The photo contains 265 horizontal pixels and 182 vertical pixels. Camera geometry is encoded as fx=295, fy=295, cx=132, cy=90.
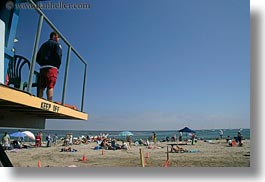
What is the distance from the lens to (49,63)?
310cm

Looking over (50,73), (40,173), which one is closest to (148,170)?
(40,173)

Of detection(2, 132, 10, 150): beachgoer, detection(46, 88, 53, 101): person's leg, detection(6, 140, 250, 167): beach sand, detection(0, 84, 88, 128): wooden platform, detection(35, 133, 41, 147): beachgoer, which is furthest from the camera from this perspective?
detection(35, 133, 41, 147): beachgoer

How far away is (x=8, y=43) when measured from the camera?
338 centimetres

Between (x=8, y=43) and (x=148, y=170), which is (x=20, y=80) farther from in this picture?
(x=148, y=170)

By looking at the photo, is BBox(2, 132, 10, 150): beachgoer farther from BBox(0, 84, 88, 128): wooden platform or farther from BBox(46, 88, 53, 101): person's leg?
BBox(46, 88, 53, 101): person's leg

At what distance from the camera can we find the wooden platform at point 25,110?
2.14m

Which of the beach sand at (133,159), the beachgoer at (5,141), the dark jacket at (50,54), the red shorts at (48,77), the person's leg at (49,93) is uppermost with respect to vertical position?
the dark jacket at (50,54)

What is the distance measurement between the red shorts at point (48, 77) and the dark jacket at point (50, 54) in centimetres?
6

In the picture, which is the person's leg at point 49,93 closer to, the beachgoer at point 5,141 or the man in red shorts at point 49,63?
the man in red shorts at point 49,63

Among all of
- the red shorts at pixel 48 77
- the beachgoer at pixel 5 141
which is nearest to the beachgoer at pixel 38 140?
the beachgoer at pixel 5 141

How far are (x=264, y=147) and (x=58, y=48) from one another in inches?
129

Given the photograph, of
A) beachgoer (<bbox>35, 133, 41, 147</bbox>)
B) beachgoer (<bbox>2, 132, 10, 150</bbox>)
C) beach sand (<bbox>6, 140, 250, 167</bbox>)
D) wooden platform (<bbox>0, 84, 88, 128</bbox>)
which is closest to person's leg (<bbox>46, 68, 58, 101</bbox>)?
wooden platform (<bbox>0, 84, 88, 128</bbox>)

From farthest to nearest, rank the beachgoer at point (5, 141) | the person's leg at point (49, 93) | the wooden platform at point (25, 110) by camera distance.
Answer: the beachgoer at point (5, 141)
the person's leg at point (49, 93)
the wooden platform at point (25, 110)

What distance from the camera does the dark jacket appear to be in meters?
3.10
